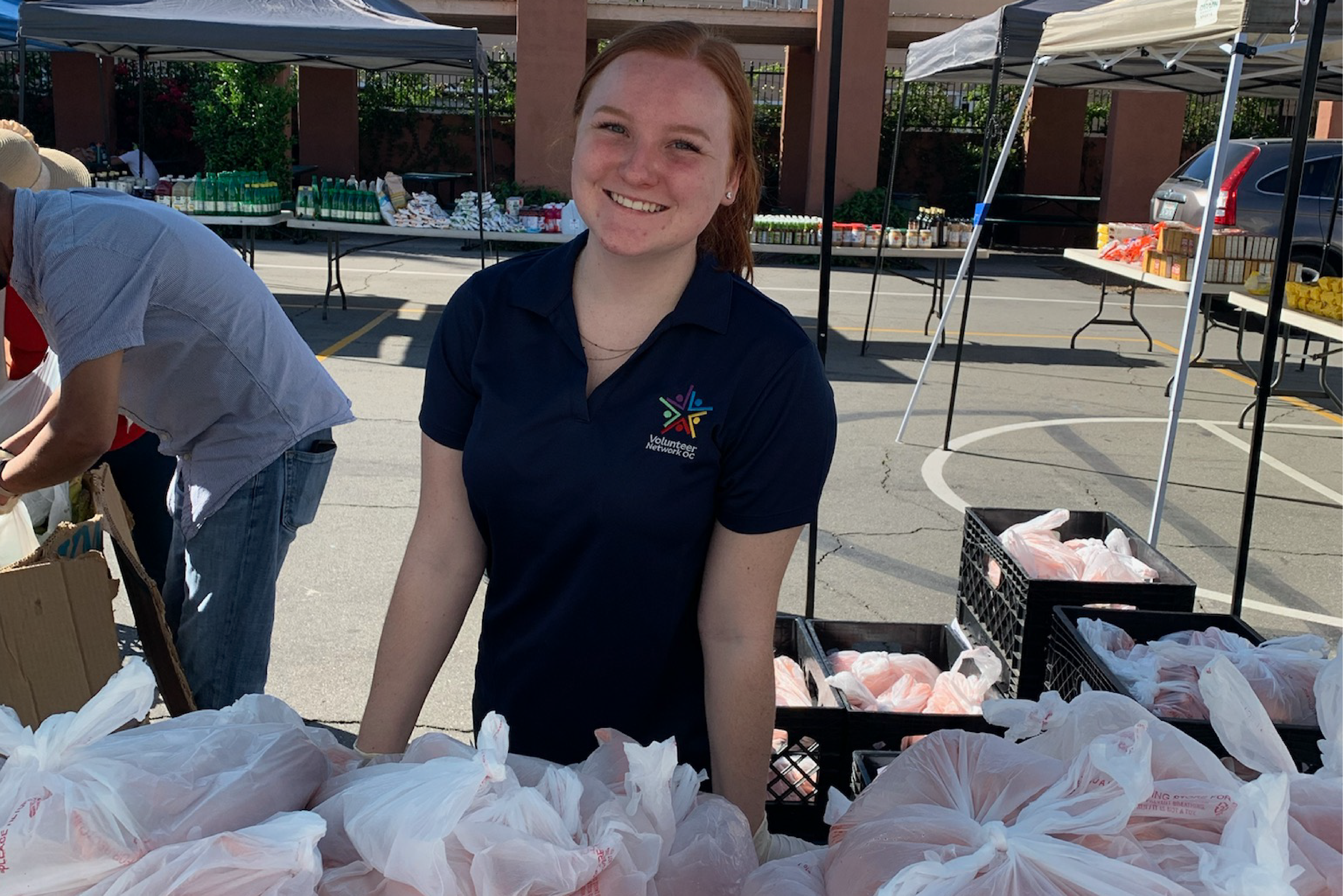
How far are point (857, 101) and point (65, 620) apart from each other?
1598 centimetres

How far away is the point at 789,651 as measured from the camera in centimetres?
334

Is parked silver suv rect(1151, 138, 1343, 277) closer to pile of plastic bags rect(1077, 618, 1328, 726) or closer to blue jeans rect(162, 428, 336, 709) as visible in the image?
pile of plastic bags rect(1077, 618, 1328, 726)

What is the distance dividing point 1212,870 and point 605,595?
921 mm

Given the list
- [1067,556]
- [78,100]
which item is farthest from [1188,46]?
[78,100]

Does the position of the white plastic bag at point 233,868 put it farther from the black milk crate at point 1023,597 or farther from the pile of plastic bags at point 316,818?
the black milk crate at point 1023,597

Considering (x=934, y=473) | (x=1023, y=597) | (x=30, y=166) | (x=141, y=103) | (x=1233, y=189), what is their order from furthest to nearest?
(x=141, y=103) < (x=1233, y=189) < (x=934, y=473) < (x=30, y=166) < (x=1023, y=597)

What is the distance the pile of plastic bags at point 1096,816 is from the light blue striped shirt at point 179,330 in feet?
5.95

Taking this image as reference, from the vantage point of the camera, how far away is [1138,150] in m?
17.8

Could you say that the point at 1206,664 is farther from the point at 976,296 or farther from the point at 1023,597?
the point at 976,296

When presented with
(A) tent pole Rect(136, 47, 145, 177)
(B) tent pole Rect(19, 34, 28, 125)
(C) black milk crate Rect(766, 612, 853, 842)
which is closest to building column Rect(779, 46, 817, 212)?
(A) tent pole Rect(136, 47, 145, 177)

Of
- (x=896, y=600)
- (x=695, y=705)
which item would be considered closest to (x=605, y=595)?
(x=695, y=705)

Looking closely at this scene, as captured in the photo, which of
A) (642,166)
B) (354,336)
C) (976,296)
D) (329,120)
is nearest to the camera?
(642,166)

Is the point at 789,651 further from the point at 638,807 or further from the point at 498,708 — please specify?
the point at 638,807

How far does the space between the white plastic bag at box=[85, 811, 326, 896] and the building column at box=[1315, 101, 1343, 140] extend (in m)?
18.9
